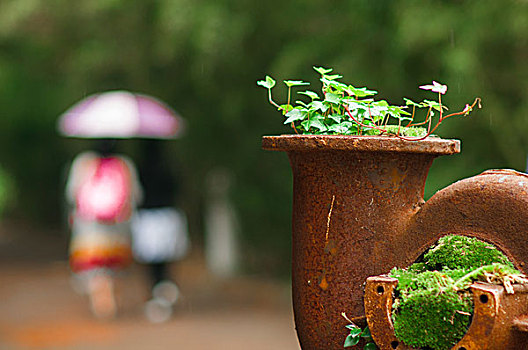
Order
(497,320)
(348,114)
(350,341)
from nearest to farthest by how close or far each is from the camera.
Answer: (497,320), (350,341), (348,114)

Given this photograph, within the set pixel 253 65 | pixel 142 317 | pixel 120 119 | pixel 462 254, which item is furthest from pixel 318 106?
pixel 142 317

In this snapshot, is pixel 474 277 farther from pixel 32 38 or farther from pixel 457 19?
pixel 32 38

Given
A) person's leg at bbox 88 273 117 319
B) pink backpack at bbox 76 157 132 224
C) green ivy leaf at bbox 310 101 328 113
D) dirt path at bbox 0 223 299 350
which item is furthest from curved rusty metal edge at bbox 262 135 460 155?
person's leg at bbox 88 273 117 319

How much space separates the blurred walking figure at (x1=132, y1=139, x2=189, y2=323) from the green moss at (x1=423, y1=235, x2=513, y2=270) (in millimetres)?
6272

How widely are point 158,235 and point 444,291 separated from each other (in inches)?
253

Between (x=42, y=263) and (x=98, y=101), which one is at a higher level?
(x=98, y=101)

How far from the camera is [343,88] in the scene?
2096 millimetres

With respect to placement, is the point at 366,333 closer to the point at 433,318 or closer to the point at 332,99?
the point at 433,318

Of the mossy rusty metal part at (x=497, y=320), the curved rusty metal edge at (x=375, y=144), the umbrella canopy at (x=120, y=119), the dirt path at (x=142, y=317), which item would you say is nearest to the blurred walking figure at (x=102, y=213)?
the umbrella canopy at (x=120, y=119)

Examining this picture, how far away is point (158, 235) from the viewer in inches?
317

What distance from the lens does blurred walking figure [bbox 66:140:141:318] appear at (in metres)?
7.96

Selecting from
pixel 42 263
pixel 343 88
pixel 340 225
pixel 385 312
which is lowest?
pixel 42 263

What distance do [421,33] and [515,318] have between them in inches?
175

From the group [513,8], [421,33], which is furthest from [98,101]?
[513,8]
